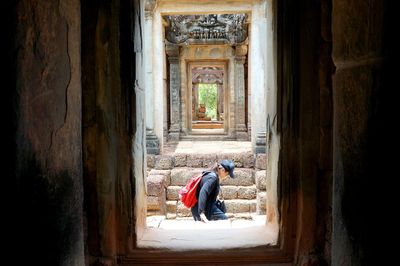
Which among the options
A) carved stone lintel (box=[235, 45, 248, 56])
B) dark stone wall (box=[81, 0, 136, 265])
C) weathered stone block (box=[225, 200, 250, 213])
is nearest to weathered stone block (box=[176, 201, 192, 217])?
weathered stone block (box=[225, 200, 250, 213])

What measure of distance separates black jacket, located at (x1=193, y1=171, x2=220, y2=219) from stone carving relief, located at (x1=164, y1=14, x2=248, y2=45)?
295 inches

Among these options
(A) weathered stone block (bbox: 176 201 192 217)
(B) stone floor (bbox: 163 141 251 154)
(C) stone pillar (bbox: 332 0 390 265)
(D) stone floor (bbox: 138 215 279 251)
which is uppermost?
(C) stone pillar (bbox: 332 0 390 265)

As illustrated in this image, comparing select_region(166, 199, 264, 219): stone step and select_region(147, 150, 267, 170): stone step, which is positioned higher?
select_region(147, 150, 267, 170): stone step

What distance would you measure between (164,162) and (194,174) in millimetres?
621

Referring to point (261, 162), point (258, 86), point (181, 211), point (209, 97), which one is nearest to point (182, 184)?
point (181, 211)

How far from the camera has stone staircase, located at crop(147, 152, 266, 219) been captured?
6.28 meters

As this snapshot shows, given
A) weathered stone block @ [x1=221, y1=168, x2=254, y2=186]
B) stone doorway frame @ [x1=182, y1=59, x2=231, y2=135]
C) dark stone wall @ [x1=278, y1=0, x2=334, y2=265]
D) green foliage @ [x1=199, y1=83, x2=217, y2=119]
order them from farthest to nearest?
green foliage @ [x1=199, y1=83, x2=217, y2=119] → stone doorway frame @ [x1=182, y1=59, x2=231, y2=135] → weathered stone block @ [x1=221, y1=168, x2=254, y2=186] → dark stone wall @ [x1=278, y1=0, x2=334, y2=265]

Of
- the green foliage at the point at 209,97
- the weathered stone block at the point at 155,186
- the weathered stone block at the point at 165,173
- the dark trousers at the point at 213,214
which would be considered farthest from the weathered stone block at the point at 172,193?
the green foliage at the point at 209,97

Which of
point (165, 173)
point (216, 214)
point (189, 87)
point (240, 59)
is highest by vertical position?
point (240, 59)

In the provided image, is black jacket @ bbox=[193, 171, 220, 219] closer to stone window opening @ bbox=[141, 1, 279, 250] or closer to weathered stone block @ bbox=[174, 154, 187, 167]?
stone window opening @ bbox=[141, 1, 279, 250]

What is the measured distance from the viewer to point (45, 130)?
1264 mm

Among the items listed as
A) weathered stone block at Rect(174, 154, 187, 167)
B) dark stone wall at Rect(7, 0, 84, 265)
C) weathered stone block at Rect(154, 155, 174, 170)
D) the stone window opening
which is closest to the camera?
dark stone wall at Rect(7, 0, 84, 265)

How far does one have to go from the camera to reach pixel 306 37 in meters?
2.41

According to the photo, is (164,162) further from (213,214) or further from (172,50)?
(172,50)
